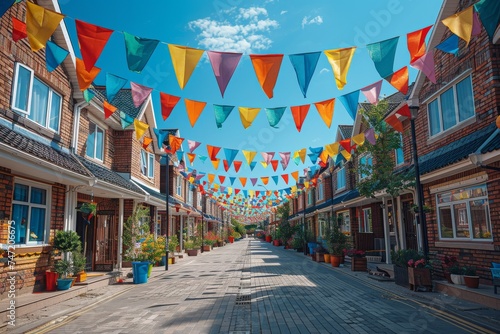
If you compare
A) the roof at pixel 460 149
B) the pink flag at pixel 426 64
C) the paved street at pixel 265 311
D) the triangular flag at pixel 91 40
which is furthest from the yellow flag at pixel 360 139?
the triangular flag at pixel 91 40

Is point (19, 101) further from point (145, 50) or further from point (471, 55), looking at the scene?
point (471, 55)

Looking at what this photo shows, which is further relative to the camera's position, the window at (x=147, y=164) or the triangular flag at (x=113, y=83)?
the window at (x=147, y=164)

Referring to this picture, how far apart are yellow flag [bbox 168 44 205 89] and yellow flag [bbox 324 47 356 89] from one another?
2.97 metres

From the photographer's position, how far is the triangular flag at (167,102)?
33.2 feet

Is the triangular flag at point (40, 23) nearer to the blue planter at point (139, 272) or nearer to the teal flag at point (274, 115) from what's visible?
the teal flag at point (274, 115)

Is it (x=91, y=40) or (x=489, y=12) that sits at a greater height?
(x=489, y=12)

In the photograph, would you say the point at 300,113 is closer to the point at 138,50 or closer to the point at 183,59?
the point at 183,59

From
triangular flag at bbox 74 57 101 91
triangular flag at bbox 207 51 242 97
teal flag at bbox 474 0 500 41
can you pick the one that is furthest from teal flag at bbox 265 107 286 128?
teal flag at bbox 474 0 500 41

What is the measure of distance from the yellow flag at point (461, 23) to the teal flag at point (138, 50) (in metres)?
6.03

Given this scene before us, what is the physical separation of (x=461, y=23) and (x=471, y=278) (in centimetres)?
566

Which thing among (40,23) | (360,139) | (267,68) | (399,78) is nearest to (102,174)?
(40,23)

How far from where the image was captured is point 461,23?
7262 millimetres

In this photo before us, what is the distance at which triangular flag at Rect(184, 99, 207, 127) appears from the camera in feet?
33.3

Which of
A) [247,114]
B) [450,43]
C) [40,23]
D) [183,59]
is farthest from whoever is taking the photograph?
[247,114]
